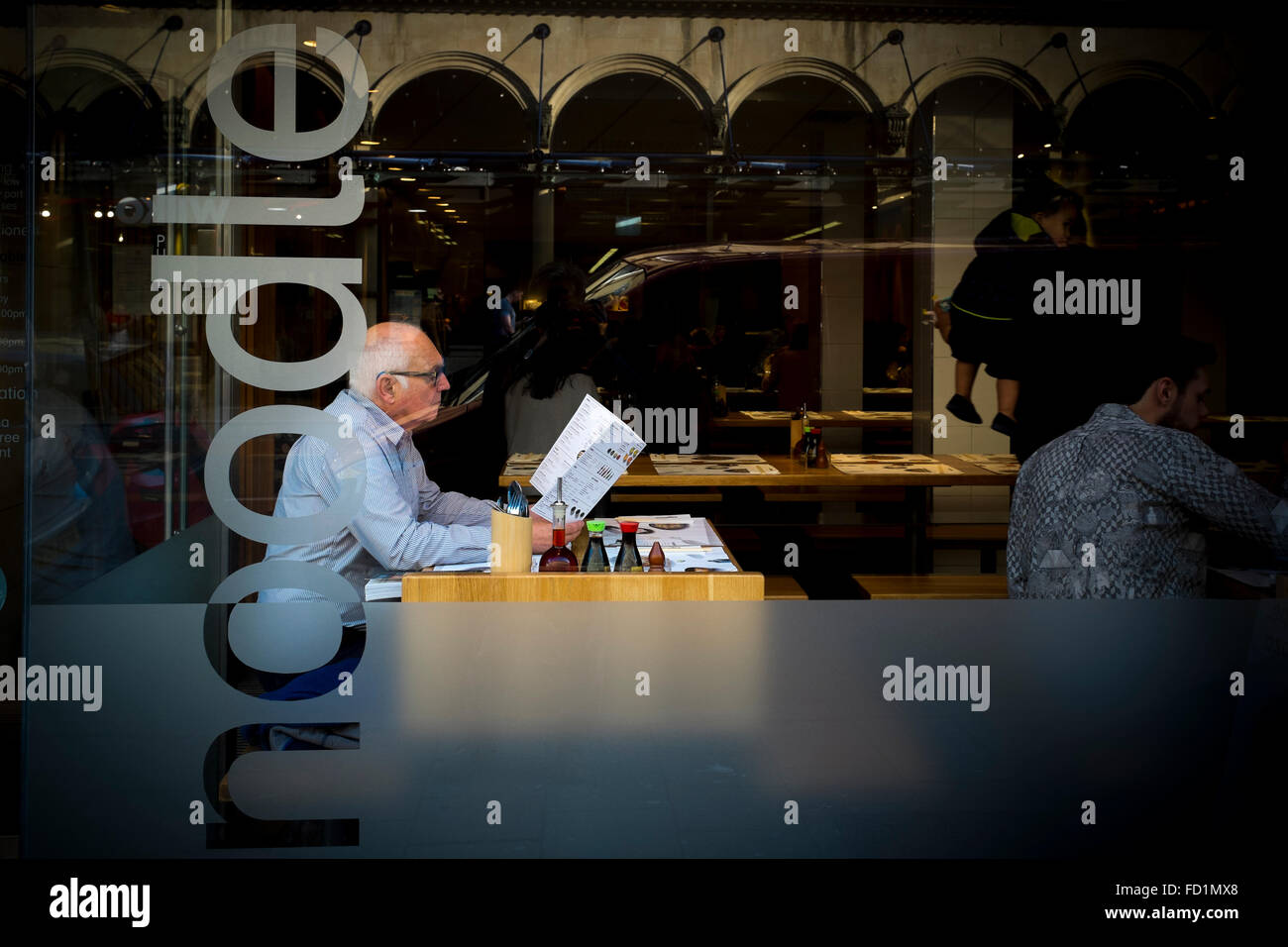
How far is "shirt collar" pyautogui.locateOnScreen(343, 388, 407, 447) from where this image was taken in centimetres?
292

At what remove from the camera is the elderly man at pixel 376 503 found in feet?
9.27

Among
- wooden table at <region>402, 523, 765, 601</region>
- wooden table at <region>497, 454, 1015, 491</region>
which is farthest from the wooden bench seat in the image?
wooden table at <region>402, 523, 765, 601</region>

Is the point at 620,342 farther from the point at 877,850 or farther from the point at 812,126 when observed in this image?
the point at 877,850

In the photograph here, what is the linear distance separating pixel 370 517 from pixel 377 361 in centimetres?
40

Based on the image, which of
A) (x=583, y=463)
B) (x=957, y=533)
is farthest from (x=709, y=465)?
(x=583, y=463)

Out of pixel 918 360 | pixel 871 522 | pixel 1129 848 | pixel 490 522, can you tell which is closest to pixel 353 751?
pixel 490 522

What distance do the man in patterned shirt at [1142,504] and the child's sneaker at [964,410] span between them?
2.05 meters

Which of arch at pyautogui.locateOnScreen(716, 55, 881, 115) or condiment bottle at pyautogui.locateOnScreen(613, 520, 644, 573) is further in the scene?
arch at pyautogui.locateOnScreen(716, 55, 881, 115)

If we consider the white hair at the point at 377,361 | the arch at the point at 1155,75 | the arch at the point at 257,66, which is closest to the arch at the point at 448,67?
the arch at the point at 257,66

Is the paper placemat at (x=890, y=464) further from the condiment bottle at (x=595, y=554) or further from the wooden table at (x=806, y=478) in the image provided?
the condiment bottle at (x=595, y=554)

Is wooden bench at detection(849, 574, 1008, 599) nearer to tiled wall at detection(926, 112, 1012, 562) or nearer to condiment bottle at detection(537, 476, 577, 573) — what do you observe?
tiled wall at detection(926, 112, 1012, 562)

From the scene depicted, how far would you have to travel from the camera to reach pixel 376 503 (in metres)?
2.91

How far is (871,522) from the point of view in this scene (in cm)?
581

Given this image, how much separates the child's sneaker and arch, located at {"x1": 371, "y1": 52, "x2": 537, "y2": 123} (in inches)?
90.0
